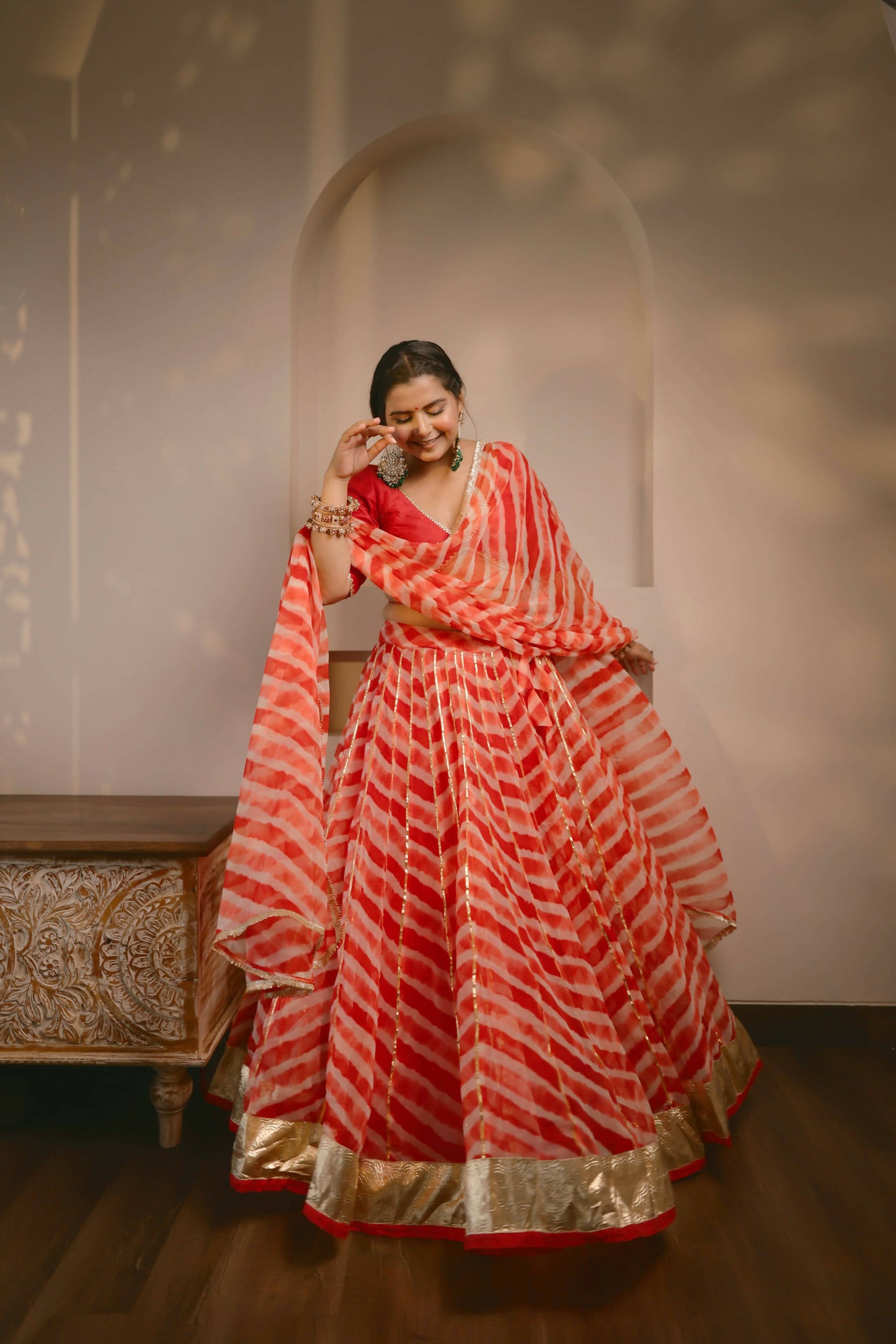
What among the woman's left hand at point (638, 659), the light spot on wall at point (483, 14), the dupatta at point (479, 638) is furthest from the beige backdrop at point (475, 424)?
the dupatta at point (479, 638)

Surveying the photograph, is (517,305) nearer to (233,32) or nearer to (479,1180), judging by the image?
(233,32)

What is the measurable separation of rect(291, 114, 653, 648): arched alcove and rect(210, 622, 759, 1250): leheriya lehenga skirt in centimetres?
70

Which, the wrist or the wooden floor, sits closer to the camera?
the wooden floor

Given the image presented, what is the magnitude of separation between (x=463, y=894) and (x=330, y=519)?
28.6 inches

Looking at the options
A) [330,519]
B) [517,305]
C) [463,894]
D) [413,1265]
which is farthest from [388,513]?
[413,1265]

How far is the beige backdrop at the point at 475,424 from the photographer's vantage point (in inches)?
82.4

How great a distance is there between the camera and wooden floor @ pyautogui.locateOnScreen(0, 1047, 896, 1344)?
1226 mm

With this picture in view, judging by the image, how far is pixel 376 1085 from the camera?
1.47 metres

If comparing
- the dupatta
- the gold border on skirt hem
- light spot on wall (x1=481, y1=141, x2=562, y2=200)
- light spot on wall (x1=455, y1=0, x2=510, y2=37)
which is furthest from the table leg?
light spot on wall (x1=455, y1=0, x2=510, y2=37)

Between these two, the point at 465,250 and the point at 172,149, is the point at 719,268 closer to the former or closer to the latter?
the point at 465,250

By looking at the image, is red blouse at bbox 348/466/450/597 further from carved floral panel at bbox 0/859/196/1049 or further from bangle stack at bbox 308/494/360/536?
carved floral panel at bbox 0/859/196/1049

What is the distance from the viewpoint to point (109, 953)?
1682 millimetres

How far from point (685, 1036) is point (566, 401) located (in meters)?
1.56

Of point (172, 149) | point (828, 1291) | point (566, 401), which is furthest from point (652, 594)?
point (172, 149)
